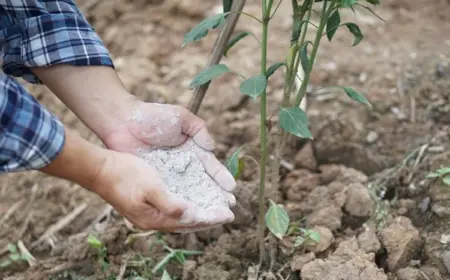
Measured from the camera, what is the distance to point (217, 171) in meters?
1.43

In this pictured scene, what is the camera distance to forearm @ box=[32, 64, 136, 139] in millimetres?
1489

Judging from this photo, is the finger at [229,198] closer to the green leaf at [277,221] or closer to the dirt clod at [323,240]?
the green leaf at [277,221]

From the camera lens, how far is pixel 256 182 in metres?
1.78

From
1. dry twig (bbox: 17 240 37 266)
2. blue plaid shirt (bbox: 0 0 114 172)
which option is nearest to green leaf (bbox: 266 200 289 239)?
blue plaid shirt (bbox: 0 0 114 172)

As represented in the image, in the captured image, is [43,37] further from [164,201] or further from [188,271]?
[188,271]

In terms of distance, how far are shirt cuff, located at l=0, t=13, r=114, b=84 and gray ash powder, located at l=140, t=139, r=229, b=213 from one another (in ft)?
0.87

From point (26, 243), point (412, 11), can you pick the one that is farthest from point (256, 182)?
point (412, 11)

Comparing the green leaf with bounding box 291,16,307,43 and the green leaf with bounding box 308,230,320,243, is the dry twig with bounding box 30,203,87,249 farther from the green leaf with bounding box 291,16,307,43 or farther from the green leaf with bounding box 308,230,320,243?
the green leaf with bounding box 291,16,307,43

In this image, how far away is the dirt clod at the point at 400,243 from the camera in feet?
4.82

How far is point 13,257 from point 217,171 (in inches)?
24.8

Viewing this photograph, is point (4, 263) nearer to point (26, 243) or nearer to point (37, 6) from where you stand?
point (26, 243)

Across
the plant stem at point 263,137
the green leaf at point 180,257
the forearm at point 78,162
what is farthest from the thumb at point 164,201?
the green leaf at point 180,257

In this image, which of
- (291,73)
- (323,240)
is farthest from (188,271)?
(291,73)

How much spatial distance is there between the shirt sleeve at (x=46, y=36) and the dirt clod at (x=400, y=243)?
790mm
